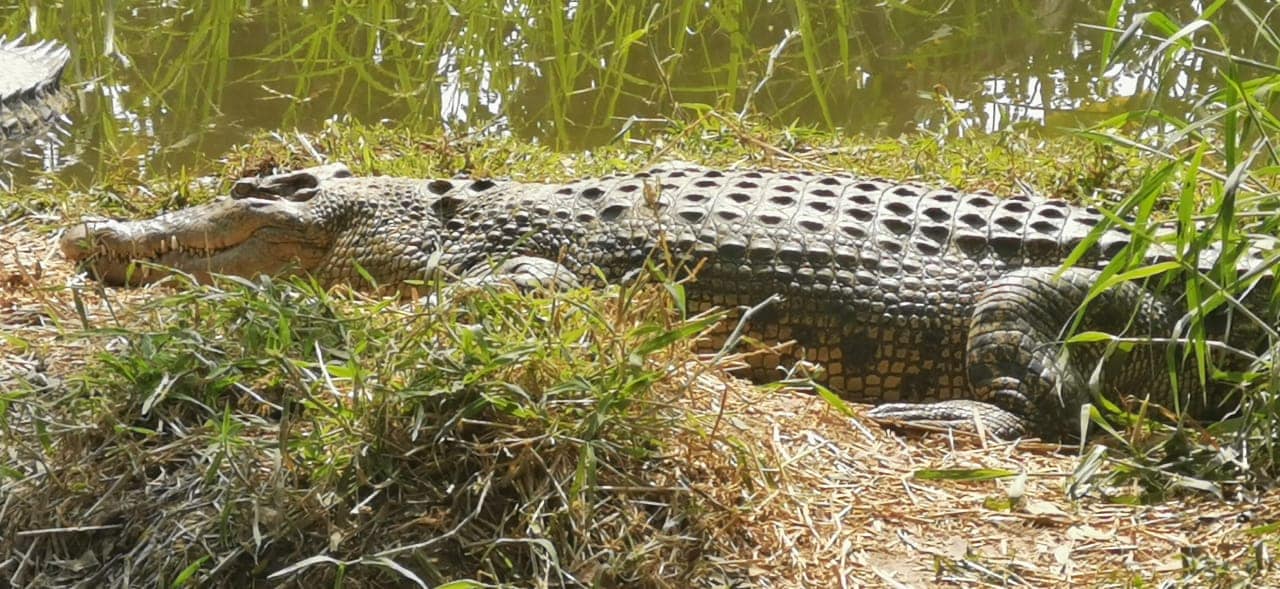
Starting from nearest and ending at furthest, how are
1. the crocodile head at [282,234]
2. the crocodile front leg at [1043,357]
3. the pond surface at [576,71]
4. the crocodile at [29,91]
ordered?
1. the crocodile front leg at [1043,357]
2. the crocodile head at [282,234]
3. the pond surface at [576,71]
4. the crocodile at [29,91]

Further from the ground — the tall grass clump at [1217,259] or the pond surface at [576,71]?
the tall grass clump at [1217,259]

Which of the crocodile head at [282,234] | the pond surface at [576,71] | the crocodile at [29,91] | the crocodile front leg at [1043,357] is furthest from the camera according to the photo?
the crocodile at [29,91]

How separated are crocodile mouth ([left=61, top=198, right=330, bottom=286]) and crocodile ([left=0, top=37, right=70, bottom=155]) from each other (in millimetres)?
2819

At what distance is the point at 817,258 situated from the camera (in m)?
4.81

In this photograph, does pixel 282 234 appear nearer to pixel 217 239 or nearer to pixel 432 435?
pixel 217 239

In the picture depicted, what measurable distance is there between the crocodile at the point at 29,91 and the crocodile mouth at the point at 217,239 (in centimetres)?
282

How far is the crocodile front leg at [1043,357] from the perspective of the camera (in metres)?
4.39

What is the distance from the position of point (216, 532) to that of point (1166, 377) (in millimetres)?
2735

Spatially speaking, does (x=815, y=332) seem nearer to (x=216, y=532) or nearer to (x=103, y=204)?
(x=216, y=532)

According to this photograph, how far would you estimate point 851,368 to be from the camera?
15.6 feet

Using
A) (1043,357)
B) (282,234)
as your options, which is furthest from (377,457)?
(282,234)

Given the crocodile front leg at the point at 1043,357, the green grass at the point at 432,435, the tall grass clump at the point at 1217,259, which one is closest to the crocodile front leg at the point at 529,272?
the green grass at the point at 432,435

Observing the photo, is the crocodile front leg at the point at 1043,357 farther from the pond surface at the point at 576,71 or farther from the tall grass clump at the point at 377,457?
the pond surface at the point at 576,71

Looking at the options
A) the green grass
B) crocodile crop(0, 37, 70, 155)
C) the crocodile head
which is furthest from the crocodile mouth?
crocodile crop(0, 37, 70, 155)
